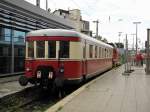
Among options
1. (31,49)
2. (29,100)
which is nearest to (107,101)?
(29,100)

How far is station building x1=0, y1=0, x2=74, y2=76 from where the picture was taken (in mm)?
21858

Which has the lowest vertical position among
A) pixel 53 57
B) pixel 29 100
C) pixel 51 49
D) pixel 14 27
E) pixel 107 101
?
pixel 29 100

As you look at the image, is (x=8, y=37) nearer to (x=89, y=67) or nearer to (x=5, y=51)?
(x=5, y=51)

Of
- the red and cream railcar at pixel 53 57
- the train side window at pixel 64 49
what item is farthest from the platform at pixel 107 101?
the train side window at pixel 64 49

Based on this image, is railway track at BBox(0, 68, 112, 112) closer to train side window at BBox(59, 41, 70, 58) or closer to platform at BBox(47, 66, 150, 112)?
platform at BBox(47, 66, 150, 112)

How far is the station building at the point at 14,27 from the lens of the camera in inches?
861

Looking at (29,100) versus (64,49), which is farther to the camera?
(64,49)

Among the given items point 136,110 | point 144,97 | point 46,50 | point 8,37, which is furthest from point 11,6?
point 136,110

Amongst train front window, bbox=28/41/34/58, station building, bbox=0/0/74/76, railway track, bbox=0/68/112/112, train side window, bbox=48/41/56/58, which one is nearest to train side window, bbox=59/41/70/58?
train side window, bbox=48/41/56/58

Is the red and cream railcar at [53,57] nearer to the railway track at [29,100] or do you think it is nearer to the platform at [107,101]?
the railway track at [29,100]

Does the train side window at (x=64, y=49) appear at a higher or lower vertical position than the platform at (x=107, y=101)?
higher

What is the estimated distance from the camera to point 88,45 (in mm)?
19234

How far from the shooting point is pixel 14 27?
23.7 m

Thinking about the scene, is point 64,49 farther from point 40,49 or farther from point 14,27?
point 14,27
